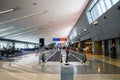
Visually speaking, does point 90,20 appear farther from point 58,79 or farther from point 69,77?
point 69,77

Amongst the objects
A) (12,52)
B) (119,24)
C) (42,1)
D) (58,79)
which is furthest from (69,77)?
(12,52)

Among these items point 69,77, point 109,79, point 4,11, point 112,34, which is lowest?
point 109,79

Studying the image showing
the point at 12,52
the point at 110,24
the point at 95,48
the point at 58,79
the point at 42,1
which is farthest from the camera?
the point at 95,48

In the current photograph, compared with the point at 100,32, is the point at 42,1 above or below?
above

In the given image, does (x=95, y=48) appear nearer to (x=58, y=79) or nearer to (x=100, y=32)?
(x=100, y=32)

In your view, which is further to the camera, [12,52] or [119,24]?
[12,52]

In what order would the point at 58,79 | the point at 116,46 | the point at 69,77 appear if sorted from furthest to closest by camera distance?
the point at 116,46, the point at 58,79, the point at 69,77

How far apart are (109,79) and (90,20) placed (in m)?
25.0

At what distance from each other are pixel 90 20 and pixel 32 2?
15723 mm

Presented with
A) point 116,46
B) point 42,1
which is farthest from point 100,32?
point 42,1

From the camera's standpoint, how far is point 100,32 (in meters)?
26.0

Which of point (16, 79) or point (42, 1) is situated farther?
point (42, 1)

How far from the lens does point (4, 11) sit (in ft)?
68.0

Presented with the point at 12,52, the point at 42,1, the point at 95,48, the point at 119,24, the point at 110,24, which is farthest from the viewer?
the point at 95,48
